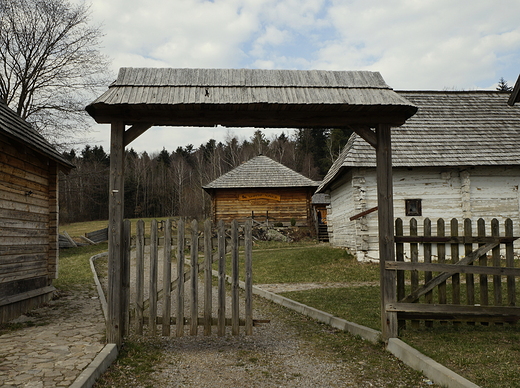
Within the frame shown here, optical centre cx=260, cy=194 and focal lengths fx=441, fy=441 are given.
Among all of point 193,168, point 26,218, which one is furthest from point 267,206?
point 193,168

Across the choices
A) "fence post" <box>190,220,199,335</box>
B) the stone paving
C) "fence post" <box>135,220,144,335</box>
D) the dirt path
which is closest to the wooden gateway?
"fence post" <box>135,220,144,335</box>

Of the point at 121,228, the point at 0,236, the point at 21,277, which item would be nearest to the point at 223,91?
the point at 121,228

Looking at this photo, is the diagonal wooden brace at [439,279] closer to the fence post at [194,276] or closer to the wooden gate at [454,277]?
the wooden gate at [454,277]

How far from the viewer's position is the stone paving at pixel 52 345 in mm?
4617

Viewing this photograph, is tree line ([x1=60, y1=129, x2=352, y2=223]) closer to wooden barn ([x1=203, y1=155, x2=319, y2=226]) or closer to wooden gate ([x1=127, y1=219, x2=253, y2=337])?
wooden barn ([x1=203, y1=155, x2=319, y2=226])

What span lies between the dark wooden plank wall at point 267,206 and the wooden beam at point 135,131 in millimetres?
22542

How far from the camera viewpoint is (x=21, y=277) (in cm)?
862

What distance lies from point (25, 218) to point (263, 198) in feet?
68.3

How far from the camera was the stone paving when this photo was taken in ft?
15.1

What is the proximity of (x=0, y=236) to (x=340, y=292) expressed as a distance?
7140mm

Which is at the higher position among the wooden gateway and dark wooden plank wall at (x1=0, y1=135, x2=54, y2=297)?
the wooden gateway

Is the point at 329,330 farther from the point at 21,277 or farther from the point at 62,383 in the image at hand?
the point at 21,277

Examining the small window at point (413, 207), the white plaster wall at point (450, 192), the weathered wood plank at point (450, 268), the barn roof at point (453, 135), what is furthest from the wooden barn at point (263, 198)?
the weathered wood plank at point (450, 268)

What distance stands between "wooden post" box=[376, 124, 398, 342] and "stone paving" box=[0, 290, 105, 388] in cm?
377
